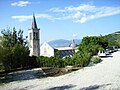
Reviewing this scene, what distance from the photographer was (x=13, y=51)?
121 feet

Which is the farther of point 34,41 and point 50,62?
point 34,41

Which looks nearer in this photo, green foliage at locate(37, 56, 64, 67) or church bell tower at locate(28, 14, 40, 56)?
green foliage at locate(37, 56, 64, 67)

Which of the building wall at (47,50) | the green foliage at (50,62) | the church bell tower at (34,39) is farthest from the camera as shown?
the building wall at (47,50)

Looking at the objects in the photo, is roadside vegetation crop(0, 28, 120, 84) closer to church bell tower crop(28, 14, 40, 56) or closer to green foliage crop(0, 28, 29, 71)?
green foliage crop(0, 28, 29, 71)

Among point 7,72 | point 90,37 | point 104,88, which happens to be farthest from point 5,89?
point 90,37

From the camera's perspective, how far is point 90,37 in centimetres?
7500

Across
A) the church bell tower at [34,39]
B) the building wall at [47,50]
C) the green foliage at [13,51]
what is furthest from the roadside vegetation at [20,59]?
the building wall at [47,50]

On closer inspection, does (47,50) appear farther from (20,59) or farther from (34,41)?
(20,59)

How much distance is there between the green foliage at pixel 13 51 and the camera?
34.6 m

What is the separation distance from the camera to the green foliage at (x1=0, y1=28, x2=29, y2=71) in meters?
34.6

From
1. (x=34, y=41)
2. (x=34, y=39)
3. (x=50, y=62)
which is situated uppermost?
(x=34, y=39)

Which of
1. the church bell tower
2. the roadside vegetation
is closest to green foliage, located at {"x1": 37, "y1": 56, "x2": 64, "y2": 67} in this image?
the roadside vegetation

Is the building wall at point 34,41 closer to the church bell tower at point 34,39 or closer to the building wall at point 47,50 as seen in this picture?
the church bell tower at point 34,39

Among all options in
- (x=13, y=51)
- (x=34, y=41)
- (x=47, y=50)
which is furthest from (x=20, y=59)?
(x=47, y=50)
